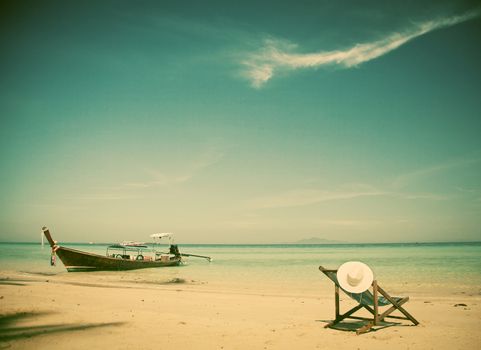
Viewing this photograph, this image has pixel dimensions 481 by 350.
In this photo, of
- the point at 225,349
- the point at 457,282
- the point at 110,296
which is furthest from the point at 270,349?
the point at 457,282

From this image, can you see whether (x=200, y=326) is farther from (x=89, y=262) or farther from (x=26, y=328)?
(x=89, y=262)

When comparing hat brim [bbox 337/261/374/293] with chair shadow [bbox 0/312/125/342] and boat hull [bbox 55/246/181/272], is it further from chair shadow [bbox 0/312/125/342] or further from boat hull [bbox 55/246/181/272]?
boat hull [bbox 55/246/181/272]

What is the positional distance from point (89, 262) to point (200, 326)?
873 inches

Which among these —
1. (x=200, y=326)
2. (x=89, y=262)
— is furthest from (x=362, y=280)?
(x=89, y=262)

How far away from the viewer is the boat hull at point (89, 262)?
27.2 metres

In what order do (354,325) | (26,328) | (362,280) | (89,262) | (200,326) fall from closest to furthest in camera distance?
(26,328) < (362,280) < (200,326) < (354,325) < (89,262)

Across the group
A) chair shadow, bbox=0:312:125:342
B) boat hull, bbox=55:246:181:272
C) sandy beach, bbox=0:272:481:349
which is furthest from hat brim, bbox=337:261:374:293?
boat hull, bbox=55:246:181:272

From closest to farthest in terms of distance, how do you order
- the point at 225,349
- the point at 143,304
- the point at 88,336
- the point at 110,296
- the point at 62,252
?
the point at 225,349, the point at 88,336, the point at 143,304, the point at 110,296, the point at 62,252

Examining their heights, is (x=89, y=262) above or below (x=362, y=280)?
below

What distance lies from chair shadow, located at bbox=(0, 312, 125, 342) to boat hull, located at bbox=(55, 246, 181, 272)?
18595 millimetres

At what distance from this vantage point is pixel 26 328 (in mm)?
7984

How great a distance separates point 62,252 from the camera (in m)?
27.1

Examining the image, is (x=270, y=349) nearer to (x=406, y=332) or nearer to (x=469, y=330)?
(x=406, y=332)

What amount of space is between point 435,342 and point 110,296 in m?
11.0
